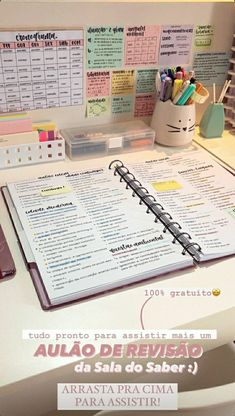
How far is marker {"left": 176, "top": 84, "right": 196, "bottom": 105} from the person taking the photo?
1.01 meters

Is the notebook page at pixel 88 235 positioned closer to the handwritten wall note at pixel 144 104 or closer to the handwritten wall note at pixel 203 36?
the handwritten wall note at pixel 144 104

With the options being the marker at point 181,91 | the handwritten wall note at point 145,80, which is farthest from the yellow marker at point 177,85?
the handwritten wall note at point 145,80

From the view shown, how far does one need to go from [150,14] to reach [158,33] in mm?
56

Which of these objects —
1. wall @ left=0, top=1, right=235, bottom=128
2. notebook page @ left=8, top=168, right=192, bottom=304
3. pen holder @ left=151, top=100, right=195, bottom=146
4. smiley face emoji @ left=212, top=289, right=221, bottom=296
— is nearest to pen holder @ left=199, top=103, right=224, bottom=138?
pen holder @ left=151, top=100, right=195, bottom=146

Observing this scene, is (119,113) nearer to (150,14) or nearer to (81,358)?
(150,14)

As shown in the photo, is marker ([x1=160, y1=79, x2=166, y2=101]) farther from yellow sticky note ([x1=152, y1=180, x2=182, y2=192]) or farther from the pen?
yellow sticky note ([x1=152, y1=180, x2=182, y2=192])

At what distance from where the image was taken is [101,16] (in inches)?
39.3

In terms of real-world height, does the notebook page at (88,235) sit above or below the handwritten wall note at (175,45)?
below

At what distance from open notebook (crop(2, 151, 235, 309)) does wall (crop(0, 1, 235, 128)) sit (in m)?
0.23

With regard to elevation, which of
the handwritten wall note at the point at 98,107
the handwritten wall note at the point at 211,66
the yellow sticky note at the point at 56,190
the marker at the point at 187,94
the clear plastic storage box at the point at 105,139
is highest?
the handwritten wall note at the point at 211,66

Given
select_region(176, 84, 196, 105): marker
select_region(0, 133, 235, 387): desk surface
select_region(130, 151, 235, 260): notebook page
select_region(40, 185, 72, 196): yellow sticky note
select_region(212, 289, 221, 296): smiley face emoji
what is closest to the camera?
select_region(0, 133, 235, 387): desk surface

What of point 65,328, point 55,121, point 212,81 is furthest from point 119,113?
point 65,328

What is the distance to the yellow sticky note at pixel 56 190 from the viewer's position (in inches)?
34.4

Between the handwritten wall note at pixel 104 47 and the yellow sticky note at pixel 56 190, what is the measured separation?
1.25ft
